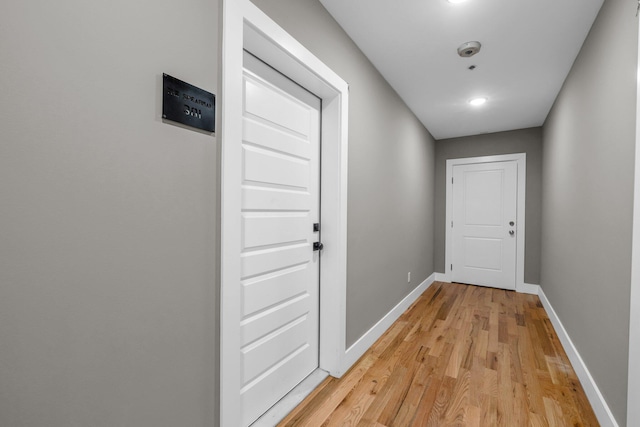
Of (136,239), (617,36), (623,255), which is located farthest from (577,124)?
(136,239)

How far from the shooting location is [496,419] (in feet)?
5.28

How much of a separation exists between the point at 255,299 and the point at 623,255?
6.06 feet

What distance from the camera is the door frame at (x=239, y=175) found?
1.17 metres

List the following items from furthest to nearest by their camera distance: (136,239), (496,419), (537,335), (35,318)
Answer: (537,335) < (496,419) < (136,239) < (35,318)

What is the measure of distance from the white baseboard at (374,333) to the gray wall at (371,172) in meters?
0.06

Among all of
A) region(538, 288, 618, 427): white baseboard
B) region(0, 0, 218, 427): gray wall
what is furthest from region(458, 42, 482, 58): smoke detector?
region(538, 288, 618, 427): white baseboard

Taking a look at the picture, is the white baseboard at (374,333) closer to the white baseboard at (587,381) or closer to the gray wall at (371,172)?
the gray wall at (371,172)

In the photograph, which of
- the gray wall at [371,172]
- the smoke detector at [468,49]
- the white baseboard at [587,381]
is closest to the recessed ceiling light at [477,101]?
the gray wall at [371,172]

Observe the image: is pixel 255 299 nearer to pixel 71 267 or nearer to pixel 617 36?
pixel 71 267

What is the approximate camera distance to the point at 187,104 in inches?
40.8

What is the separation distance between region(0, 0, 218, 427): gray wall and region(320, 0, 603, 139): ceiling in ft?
4.30

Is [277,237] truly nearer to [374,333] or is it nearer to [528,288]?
[374,333]

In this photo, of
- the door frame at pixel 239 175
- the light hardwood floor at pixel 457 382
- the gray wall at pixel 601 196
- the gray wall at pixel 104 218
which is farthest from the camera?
the light hardwood floor at pixel 457 382

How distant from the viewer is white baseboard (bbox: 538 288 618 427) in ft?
4.96
